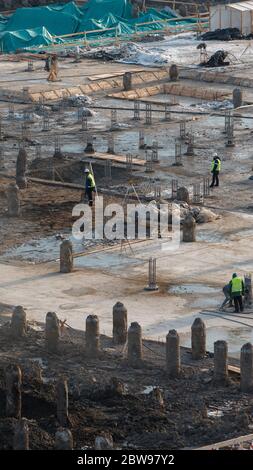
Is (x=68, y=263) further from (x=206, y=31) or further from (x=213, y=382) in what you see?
(x=206, y=31)

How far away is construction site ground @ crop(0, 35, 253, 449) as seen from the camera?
1431 inches

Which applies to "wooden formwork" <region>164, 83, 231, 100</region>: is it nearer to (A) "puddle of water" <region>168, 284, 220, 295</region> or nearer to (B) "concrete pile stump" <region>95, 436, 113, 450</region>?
(A) "puddle of water" <region>168, 284, 220, 295</region>

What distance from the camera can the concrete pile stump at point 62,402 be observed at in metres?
35.9

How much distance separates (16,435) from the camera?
33.8m

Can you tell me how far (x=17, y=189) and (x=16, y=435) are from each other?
64.5ft

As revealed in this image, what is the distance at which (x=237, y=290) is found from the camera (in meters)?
42.9

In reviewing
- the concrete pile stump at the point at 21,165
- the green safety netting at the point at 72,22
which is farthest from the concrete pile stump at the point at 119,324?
the green safety netting at the point at 72,22

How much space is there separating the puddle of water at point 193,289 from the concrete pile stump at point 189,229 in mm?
3843

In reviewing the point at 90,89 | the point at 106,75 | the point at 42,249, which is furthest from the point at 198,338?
the point at 106,75

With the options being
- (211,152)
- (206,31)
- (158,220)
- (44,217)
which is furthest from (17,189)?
(206,31)

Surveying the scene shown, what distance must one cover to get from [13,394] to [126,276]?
10602mm

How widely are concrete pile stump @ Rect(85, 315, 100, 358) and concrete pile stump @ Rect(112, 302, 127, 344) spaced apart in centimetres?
101

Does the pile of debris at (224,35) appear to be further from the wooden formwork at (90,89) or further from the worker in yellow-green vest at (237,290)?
the worker in yellow-green vest at (237,290)

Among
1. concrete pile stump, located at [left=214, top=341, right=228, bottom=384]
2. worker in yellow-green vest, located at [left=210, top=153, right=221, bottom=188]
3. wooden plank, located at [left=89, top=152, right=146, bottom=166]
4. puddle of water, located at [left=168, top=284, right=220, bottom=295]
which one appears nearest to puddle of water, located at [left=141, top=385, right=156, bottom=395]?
concrete pile stump, located at [left=214, top=341, right=228, bottom=384]
